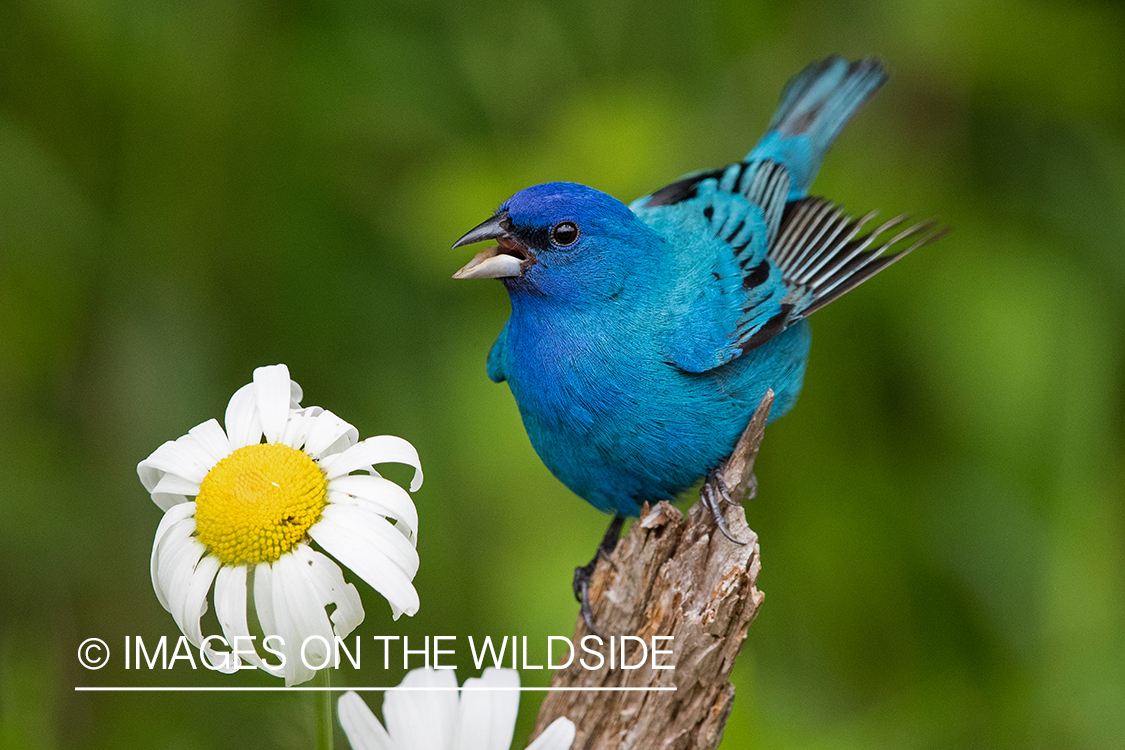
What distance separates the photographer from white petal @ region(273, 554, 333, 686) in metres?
1.16

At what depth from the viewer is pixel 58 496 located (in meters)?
3.09

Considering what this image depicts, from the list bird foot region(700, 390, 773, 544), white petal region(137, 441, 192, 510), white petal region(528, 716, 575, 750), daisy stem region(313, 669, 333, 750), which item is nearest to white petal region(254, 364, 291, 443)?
white petal region(137, 441, 192, 510)

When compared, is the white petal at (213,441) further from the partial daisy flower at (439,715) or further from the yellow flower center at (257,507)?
the partial daisy flower at (439,715)

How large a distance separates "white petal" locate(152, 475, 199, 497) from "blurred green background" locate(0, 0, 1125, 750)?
1.79 m

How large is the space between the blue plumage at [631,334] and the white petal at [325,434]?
0.91 m

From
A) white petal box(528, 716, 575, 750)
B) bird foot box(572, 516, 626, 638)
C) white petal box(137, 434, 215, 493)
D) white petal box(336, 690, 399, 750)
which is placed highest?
bird foot box(572, 516, 626, 638)

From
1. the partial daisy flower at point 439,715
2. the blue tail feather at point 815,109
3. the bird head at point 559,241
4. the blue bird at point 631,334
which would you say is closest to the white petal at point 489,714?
the partial daisy flower at point 439,715

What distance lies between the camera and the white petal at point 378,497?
120 centimetres

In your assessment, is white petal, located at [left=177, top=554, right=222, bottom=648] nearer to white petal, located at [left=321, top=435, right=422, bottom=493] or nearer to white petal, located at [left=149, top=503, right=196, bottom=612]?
white petal, located at [left=149, top=503, right=196, bottom=612]

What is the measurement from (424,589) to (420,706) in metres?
1.92

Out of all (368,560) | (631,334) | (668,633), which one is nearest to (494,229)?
(631,334)

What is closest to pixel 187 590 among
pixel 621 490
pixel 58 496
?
pixel 621 490

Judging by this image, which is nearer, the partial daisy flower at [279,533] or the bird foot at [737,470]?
the partial daisy flower at [279,533]

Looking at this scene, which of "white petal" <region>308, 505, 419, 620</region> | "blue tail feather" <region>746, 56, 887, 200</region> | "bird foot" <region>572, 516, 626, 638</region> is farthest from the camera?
"blue tail feather" <region>746, 56, 887, 200</region>
